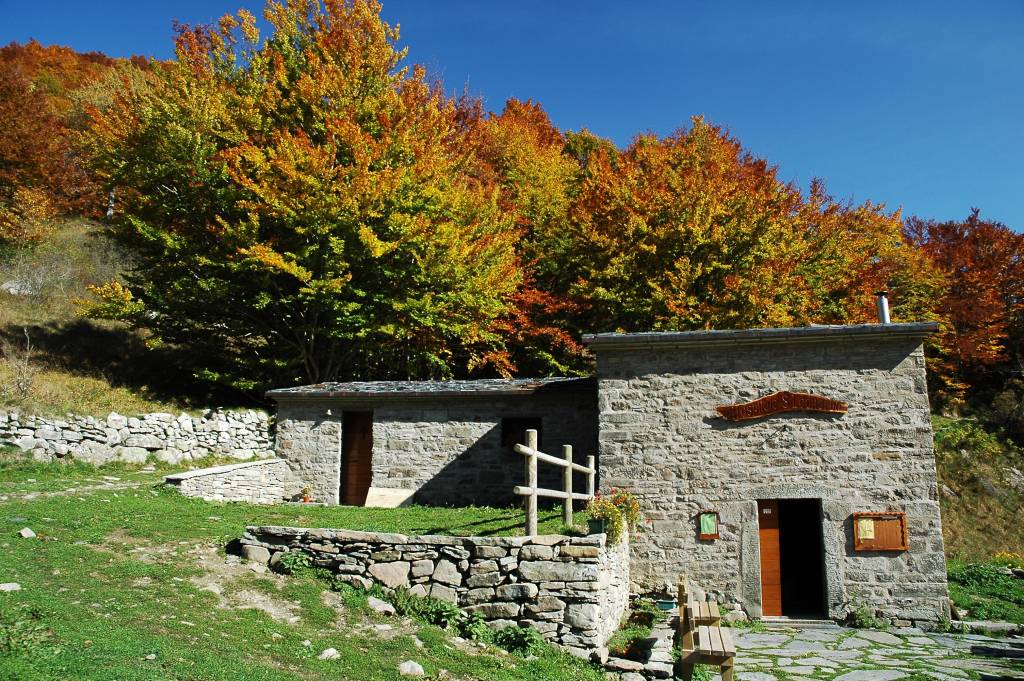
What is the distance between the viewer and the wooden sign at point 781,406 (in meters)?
12.0

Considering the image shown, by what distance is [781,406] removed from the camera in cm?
1211

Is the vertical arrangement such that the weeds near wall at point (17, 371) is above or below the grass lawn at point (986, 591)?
above

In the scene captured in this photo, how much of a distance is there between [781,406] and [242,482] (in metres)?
11.2

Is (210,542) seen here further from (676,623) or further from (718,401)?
(718,401)

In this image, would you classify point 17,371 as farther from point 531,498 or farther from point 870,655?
point 870,655

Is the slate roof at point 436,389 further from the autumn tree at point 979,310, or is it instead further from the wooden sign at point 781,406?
the autumn tree at point 979,310

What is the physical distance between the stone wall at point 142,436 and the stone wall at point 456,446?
3598mm

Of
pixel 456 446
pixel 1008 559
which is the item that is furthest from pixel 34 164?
pixel 1008 559

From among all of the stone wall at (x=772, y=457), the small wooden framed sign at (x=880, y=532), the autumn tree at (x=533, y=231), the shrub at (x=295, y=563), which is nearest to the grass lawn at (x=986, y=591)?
the stone wall at (x=772, y=457)

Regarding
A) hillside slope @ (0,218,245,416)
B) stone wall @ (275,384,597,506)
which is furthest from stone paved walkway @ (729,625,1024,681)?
hillside slope @ (0,218,245,416)

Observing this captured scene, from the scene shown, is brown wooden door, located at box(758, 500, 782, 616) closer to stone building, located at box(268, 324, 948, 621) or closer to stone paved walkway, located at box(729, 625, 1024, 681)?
stone building, located at box(268, 324, 948, 621)

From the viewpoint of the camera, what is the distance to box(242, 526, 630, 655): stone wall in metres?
8.30

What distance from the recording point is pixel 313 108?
19.7 meters

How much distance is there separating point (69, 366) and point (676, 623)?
747 inches
